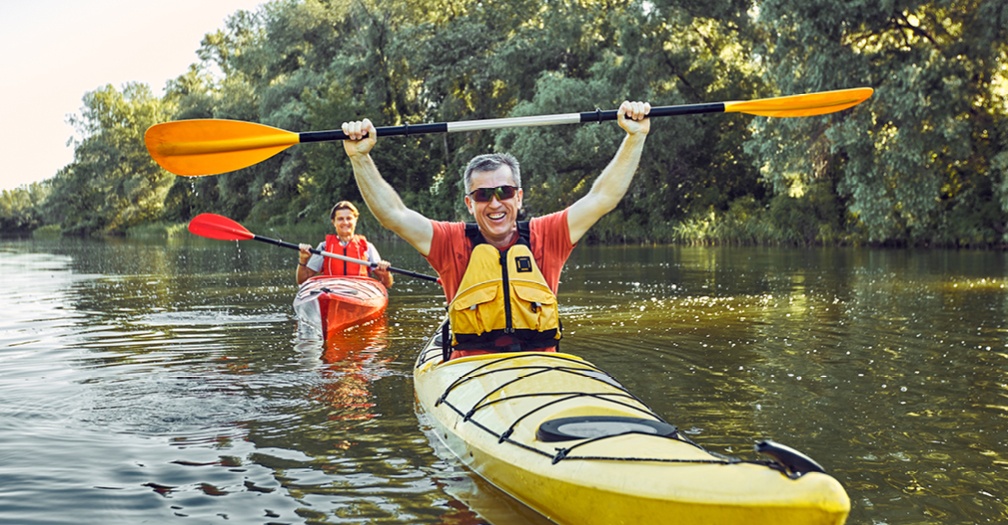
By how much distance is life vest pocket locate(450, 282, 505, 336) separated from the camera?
4484mm

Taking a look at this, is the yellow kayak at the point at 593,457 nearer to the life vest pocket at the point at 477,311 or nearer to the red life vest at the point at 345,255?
the life vest pocket at the point at 477,311

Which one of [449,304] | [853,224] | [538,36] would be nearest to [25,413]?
[449,304]

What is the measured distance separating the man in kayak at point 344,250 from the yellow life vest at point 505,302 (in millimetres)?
5089

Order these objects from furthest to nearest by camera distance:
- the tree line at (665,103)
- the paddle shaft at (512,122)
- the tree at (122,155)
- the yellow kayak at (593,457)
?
the tree at (122,155) < the tree line at (665,103) < the paddle shaft at (512,122) < the yellow kayak at (593,457)

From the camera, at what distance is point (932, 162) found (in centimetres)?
1952

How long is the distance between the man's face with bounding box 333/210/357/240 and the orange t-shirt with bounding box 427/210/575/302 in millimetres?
4947

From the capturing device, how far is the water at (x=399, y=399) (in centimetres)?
385

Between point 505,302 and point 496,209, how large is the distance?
455 mm

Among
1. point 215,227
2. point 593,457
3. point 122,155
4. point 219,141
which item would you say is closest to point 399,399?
point 219,141

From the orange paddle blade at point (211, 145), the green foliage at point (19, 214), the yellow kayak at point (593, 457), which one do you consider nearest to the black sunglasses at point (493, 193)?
the yellow kayak at point (593, 457)

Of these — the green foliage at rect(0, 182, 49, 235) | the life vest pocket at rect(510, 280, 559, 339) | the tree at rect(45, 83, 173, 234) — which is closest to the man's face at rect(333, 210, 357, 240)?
the life vest pocket at rect(510, 280, 559, 339)

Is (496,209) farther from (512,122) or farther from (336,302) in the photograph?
(336,302)

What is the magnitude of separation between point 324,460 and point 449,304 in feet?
3.14

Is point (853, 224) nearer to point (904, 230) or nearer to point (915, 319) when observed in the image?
point (904, 230)
